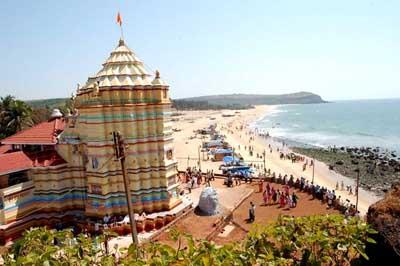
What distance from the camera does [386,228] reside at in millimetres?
9227

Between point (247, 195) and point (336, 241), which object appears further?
point (247, 195)

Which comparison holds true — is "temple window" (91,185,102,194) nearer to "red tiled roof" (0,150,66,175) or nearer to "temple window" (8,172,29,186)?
"red tiled roof" (0,150,66,175)

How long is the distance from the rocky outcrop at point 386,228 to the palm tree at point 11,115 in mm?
34919

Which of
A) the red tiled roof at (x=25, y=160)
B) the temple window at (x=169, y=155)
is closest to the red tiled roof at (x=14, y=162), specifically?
the red tiled roof at (x=25, y=160)

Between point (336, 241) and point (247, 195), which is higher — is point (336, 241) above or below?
above

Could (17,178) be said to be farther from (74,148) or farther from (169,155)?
(169,155)

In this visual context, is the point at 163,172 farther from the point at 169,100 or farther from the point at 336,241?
the point at 336,241

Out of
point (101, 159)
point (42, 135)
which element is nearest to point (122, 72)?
point (101, 159)

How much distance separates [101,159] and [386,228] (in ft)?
53.0

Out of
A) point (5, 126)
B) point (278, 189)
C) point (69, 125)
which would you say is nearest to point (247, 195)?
point (278, 189)

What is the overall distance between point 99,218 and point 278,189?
12482 millimetres

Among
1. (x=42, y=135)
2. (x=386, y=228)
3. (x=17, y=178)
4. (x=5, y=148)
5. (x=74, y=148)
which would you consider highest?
(x=42, y=135)

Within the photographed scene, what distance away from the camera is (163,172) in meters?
22.6

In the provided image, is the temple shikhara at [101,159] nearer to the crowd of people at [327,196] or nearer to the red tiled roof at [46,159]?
the red tiled roof at [46,159]
